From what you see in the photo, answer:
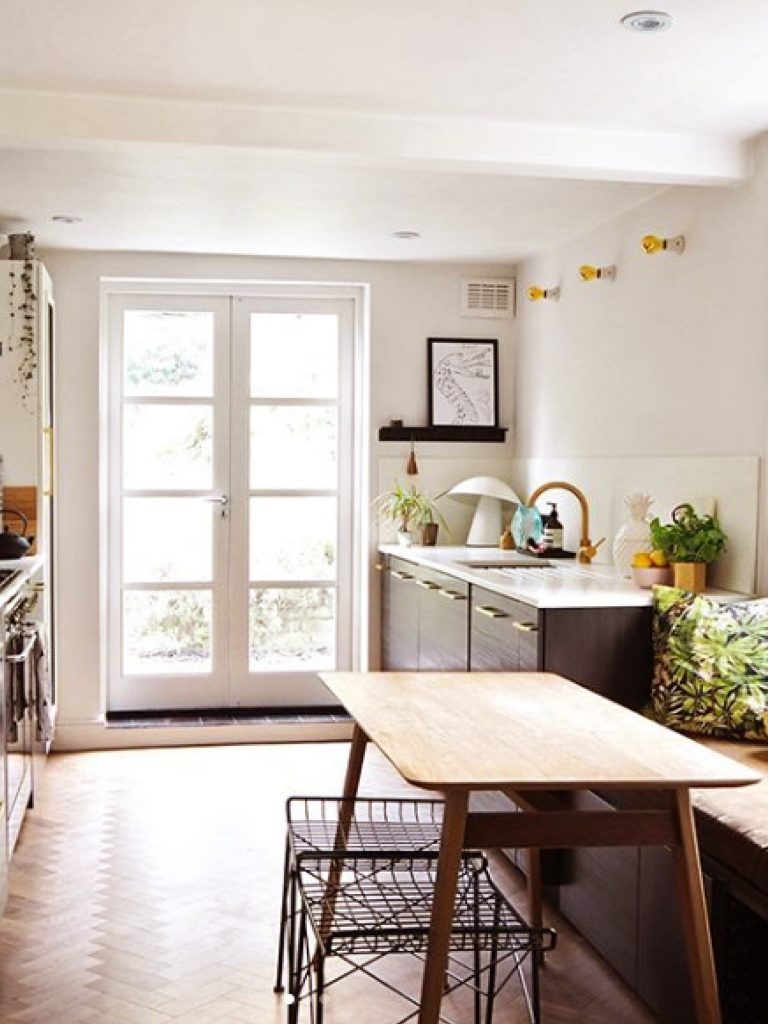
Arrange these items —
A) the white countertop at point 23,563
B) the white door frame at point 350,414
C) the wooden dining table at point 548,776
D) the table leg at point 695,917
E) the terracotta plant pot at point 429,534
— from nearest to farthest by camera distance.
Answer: the wooden dining table at point 548,776
the table leg at point 695,917
the white countertop at point 23,563
the terracotta plant pot at point 429,534
the white door frame at point 350,414

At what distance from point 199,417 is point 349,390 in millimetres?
751

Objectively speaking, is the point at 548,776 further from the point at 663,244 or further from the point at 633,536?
the point at 663,244

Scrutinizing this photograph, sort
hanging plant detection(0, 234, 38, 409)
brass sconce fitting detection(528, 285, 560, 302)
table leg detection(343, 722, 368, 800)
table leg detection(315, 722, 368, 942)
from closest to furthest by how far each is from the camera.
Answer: table leg detection(315, 722, 368, 942)
table leg detection(343, 722, 368, 800)
hanging plant detection(0, 234, 38, 409)
brass sconce fitting detection(528, 285, 560, 302)

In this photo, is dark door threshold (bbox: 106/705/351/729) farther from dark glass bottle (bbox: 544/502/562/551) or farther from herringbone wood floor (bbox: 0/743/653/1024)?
dark glass bottle (bbox: 544/502/562/551)

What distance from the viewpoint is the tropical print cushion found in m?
3.28

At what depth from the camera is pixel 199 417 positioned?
6.13m

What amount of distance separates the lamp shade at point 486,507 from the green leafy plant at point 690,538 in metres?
Result: 1.71

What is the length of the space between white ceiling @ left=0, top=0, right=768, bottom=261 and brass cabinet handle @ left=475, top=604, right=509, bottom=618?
1.39 metres

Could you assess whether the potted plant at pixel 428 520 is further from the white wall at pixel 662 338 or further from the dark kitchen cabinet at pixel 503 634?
the dark kitchen cabinet at pixel 503 634

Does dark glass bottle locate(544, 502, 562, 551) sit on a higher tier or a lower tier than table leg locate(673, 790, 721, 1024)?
higher

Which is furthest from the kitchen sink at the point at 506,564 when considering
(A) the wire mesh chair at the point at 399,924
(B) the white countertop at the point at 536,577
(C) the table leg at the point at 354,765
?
(A) the wire mesh chair at the point at 399,924

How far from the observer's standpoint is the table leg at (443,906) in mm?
2115

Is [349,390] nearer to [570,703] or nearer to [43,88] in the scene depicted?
[43,88]

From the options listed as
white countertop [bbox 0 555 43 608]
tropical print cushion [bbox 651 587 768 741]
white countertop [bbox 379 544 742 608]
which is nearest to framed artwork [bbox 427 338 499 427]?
white countertop [bbox 379 544 742 608]
